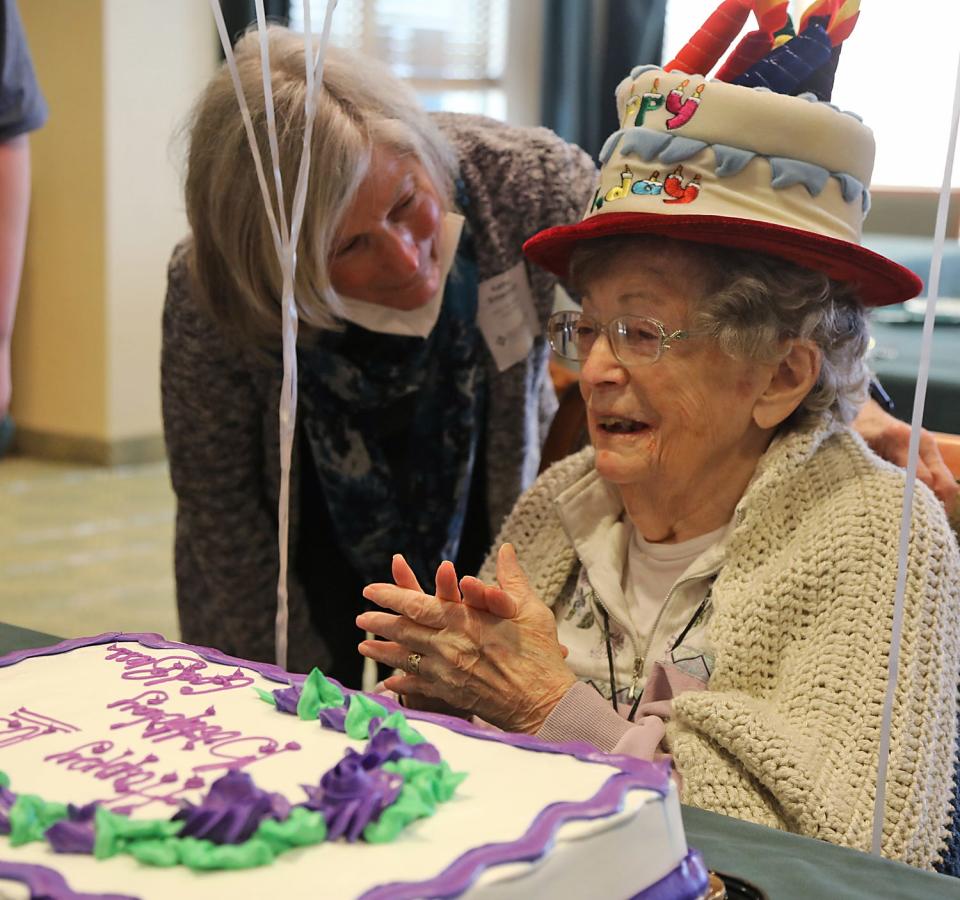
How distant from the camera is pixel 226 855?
73cm

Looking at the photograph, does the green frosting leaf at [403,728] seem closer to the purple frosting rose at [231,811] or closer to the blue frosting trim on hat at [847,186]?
the purple frosting rose at [231,811]

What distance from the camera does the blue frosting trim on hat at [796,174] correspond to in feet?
4.71

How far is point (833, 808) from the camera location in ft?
3.85

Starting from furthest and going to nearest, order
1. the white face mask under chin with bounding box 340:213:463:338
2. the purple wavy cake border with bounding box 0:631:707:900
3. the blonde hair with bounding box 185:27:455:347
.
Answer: the white face mask under chin with bounding box 340:213:463:338 < the blonde hair with bounding box 185:27:455:347 < the purple wavy cake border with bounding box 0:631:707:900

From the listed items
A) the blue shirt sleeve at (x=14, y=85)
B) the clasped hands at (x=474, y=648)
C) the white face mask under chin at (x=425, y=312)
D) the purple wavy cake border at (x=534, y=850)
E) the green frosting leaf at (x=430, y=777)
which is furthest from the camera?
the blue shirt sleeve at (x=14, y=85)

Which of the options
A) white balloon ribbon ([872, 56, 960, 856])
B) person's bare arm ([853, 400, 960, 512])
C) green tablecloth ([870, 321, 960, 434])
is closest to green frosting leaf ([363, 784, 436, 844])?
white balloon ribbon ([872, 56, 960, 856])

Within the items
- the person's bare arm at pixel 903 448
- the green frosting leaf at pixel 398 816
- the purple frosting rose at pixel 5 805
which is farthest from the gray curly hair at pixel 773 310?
the purple frosting rose at pixel 5 805

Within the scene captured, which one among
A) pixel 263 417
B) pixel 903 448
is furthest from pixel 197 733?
pixel 263 417

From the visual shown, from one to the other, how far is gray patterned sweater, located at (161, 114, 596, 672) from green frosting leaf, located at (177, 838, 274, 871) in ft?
4.53

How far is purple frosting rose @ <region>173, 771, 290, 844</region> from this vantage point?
751 mm

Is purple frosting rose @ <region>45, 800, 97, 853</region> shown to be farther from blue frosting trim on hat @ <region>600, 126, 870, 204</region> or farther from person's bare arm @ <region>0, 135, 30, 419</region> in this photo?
person's bare arm @ <region>0, 135, 30, 419</region>

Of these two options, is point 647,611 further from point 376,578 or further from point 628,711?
point 376,578

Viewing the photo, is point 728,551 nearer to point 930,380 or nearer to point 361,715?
point 361,715

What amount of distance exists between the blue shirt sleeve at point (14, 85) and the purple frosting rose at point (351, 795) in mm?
1944
